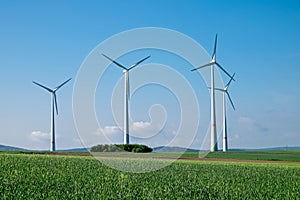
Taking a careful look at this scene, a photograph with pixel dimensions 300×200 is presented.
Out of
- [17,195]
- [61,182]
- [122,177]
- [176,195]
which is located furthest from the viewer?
[122,177]

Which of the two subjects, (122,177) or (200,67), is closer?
(122,177)

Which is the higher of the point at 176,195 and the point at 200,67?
the point at 200,67

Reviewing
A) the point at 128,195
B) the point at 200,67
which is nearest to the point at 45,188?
the point at 128,195

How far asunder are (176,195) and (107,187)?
4.14 metres

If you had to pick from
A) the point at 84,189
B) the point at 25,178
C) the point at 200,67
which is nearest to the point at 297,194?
the point at 84,189

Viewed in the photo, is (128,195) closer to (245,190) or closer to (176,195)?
(176,195)

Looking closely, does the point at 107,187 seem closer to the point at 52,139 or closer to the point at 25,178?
the point at 25,178

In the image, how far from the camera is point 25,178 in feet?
95.6

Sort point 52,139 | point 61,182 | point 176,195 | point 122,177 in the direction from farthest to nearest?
point 52,139
point 122,177
point 61,182
point 176,195

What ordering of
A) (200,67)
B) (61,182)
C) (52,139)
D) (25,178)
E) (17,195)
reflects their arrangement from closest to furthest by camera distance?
(17,195), (61,182), (25,178), (200,67), (52,139)

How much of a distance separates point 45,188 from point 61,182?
9.80ft

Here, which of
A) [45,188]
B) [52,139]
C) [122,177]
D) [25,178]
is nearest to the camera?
[45,188]

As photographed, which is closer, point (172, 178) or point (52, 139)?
point (172, 178)

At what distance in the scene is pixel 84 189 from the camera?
2356 centimetres
